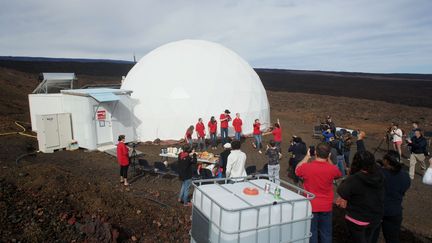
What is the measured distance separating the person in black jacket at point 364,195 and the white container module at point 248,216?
608 millimetres

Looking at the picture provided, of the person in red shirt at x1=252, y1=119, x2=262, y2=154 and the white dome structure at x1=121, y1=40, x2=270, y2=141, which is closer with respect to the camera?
the person in red shirt at x1=252, y1=119, x2=262, y2=154

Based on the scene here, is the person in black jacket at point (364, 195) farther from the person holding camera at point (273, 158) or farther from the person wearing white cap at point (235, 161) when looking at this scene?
the person holding camera at point (273, 158)

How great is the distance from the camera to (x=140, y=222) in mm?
6602

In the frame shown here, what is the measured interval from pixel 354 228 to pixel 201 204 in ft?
7.47

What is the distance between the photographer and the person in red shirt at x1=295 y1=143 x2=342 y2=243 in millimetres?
4551

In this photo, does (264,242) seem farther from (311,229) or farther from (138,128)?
(138,128)

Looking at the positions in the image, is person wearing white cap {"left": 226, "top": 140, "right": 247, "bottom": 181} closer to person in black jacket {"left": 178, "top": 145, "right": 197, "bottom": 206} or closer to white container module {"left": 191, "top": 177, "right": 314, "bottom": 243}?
person in black jacket {"left": 178, "top": 145, "right": 197, "bottom": 206}

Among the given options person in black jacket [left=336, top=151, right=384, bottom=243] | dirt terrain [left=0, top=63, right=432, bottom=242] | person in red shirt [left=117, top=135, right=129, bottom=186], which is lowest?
dirt terrain [left=0, top=63, right=432, bottom=242]

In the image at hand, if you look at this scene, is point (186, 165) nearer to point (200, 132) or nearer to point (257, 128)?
point (200, 132)

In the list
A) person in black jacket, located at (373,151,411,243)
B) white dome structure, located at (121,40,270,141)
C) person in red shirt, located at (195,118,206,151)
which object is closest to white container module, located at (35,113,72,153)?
white dome structure, located at (121,40,270,141)

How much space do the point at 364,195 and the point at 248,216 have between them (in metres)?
1.70

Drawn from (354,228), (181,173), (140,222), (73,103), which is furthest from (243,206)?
(73,103)

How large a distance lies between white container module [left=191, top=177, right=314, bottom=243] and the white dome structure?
39.3ft

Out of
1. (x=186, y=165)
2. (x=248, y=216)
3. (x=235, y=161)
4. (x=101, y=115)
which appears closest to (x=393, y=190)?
(x=248, y=216)
